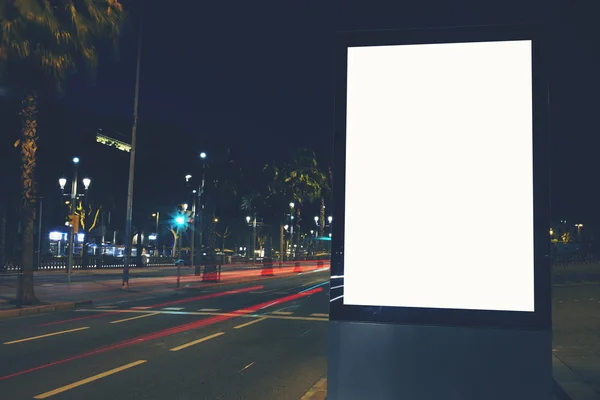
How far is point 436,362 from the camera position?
355 centimetres

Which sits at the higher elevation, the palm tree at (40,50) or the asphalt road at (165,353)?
the palm tree at (40,50)

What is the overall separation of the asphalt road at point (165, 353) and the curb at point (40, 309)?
1.41ft

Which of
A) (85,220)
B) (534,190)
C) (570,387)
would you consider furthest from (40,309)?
(85,220)

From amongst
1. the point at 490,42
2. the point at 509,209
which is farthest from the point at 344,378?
the point at 490,42

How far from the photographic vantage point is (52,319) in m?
17.2

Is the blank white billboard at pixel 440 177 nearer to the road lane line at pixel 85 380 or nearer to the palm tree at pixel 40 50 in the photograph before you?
the road lane line at pixel 85 380

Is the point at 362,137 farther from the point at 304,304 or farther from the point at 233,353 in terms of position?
the point at 304,304

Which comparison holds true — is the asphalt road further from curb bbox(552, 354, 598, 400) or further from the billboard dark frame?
the billboard dark frame

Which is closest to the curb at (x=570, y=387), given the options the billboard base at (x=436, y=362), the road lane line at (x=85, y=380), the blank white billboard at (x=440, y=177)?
the billboard base at (x=436, y=362)

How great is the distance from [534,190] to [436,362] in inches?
47.6

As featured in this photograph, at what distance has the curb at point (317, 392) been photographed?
26.1ft

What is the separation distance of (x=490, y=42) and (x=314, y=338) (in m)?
11.0

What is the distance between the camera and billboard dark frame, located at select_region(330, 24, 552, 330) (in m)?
3.47

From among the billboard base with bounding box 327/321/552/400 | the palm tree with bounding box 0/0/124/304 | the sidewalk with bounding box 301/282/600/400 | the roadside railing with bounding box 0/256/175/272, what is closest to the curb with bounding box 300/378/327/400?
the sidewalk with bounding box 301/282/600/400
